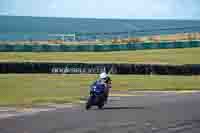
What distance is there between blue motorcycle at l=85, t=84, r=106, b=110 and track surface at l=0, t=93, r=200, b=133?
1.47 ft

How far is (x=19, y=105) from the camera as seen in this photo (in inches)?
882

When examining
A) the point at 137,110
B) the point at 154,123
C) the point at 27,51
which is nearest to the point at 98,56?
the point at 27,51

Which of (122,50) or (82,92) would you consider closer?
(82,92)

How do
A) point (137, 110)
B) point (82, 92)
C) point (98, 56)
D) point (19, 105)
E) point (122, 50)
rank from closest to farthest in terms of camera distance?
point (137, 110)
point (19, 105)
point (82, 92)
point (98, 56)
point (122, 50)

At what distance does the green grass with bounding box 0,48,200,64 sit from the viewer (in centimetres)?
5512

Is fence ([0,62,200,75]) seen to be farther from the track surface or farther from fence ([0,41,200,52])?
the track surface

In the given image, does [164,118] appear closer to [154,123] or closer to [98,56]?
[154,123]

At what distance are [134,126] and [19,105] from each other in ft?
28.3

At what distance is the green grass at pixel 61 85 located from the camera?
2577cm

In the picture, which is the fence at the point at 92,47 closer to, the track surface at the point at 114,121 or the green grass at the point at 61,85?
the green grass at the point at 61,85

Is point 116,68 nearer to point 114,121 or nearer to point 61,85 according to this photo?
point 61,85

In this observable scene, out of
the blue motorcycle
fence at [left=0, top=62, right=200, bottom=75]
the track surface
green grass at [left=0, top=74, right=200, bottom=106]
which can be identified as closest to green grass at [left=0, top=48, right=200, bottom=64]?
fence at [left=0, top=62, right=200, bottom=75]

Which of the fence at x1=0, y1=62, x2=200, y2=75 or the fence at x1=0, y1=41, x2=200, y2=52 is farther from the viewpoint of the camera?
the fence at x1=0, y1=41, x2=200, y2=52

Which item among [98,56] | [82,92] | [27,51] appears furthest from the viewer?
[27,51]
